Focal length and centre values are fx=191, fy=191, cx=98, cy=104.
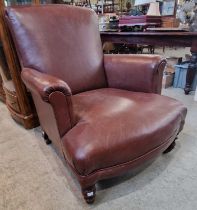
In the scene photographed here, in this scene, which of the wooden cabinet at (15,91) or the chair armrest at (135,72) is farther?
the wooden cabinet at (15,91)

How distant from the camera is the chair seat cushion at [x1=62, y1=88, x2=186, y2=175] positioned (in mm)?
811

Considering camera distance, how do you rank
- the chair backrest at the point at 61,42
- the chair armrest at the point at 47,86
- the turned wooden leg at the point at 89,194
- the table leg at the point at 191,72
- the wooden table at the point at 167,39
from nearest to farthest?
the chair armrest at the point at 47,86 < the turned wooden leg at the point at 89,194 < the chair backrest at the point at 61,42 < the wooden table at the point at 167,39 < the table leg at the point at 191,72

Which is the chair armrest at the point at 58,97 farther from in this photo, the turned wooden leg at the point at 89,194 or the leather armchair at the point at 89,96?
the turned wooden leg at the point at 89,194

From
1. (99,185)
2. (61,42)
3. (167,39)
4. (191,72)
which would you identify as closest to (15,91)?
(61,42)

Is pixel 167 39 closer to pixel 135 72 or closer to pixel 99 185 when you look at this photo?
pixel 135 72

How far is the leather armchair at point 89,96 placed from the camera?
84 centimetres

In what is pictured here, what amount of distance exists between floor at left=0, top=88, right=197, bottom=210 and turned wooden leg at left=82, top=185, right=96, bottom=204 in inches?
1.4

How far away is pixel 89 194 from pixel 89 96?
0.58 m

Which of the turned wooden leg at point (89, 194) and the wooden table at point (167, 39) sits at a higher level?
the wooden table at point (167, 39)

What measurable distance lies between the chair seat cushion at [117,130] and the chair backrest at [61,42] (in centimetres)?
30

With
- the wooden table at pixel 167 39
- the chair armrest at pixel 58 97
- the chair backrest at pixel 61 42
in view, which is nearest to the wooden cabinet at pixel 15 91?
the chair backrest at pixel 61 42

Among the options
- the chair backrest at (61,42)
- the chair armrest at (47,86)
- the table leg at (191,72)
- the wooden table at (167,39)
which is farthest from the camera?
the table leg at (191,72)

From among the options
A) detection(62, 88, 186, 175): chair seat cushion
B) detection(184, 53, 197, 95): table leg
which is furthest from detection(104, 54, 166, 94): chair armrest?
detection(184, 53, 197, 95): table leg

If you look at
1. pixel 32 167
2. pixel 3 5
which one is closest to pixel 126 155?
pixel 32 167
